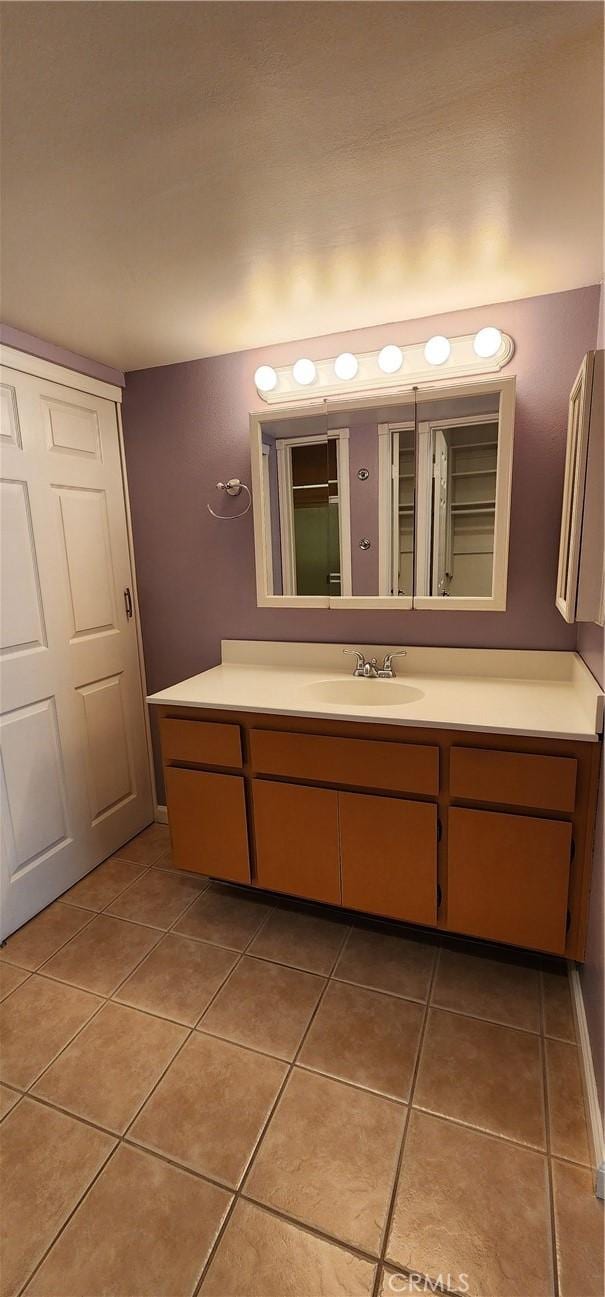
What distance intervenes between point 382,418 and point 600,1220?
2.12 m

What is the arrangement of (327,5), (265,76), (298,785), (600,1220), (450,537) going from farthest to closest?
(450,537), (298,785), (600,1220), (265,76), (327,5)

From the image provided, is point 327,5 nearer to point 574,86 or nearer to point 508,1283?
point 574,86

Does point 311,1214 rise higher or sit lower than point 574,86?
lower

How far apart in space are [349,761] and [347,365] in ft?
4.44

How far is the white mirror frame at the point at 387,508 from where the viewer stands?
5.67ft

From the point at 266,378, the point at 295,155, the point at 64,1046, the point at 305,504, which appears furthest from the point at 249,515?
the point at 64,1046

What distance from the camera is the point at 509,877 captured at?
150 cm

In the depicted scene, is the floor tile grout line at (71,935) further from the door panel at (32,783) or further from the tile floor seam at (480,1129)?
the tile floor seam at (480,1129)

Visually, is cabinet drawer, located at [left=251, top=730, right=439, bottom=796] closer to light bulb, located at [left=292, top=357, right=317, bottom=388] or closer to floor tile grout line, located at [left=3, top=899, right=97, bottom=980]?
floor tile grout line, located at [left=3, top=899, right=97, bottom=980]

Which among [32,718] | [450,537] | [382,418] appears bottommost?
[32,718]

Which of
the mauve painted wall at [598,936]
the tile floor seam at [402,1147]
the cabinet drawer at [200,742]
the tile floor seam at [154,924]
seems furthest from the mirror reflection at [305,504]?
the tile floor seam at [402,1147]

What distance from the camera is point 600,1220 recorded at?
1049 millimetres

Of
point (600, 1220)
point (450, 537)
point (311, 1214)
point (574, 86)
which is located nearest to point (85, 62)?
point (574, 86)

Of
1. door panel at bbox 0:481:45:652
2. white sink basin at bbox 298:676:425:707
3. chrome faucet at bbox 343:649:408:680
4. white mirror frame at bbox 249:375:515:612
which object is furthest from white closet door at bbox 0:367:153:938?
chrome faucet at bbox 343:649:408:680
